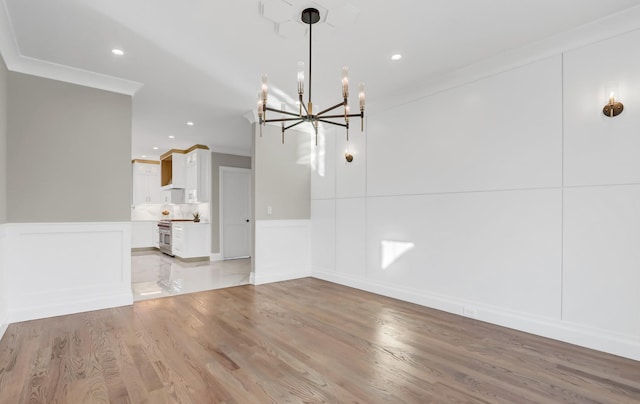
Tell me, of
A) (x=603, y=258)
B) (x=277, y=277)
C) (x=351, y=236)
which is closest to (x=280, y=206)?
(x=277, y=277)

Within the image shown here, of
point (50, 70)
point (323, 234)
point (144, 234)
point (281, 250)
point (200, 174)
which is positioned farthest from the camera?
point (144, 234)

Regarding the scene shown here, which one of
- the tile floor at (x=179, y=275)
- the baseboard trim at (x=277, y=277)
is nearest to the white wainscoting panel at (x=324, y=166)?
the baseboard trim at (x=277, y=277)

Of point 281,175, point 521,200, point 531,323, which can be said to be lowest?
point 531,323

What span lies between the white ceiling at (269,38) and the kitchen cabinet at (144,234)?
19.4 ft

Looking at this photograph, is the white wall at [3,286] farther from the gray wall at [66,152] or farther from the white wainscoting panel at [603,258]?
the white wainscoting panel at [603,258]

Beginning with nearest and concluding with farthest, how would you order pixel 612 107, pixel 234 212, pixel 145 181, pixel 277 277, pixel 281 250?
pixel 612 107 < pixel 277 277 < pixel 281 250 < pixel 234 212 < pixel 145 181

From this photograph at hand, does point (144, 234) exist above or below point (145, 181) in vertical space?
below

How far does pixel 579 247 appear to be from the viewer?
2.78 metres

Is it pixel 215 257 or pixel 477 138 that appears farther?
pixel 215 257

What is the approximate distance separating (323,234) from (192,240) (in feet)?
11.9

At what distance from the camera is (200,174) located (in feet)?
25.2

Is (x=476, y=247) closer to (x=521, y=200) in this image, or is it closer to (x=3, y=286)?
(x=521, y=200)

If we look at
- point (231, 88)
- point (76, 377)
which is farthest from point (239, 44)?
point (76, 377)

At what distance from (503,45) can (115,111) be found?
4.37m
